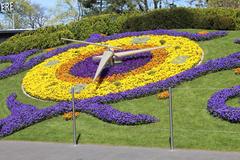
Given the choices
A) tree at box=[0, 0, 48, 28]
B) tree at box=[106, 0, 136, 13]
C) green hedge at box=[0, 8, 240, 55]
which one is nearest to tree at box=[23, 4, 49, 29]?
tree at box=[0, 0, 48, 28]

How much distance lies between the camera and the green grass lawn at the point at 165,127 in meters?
12.4

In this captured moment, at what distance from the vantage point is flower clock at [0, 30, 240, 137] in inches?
613

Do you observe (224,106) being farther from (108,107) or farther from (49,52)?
(49,52)

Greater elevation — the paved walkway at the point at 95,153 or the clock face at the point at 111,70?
the clock face at the point at 111,70

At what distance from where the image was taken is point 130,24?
2686 centimetres

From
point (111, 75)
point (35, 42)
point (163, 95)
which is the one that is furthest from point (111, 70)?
point (35, 42)

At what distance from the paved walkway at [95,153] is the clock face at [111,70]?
475 centimetres

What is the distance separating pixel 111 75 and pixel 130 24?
325 inches

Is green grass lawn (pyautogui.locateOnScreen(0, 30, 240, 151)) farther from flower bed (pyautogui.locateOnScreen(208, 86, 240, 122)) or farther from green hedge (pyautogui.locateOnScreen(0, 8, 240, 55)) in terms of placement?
green hedge (pyautogui.locateOnScreen(0, 8, 240, 55))

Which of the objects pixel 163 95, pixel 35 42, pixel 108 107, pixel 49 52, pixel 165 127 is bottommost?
pixel 165 127

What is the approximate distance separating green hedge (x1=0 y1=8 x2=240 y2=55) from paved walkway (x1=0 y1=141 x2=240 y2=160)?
1437 centimetres

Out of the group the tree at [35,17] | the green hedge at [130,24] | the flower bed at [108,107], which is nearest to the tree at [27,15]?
the tree at [35,17]

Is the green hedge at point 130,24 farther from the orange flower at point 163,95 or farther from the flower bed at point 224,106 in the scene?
the flower bed at point 224,106

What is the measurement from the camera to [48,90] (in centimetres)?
1903
